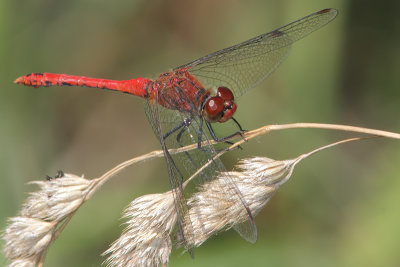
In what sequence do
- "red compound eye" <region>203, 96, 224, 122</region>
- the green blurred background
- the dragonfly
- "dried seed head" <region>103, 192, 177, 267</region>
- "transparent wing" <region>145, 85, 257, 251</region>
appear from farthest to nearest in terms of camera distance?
the green blurred background
"red compound eye" <region>203, 96, 224, 122</region>
the dragonfly
"transparent wing" <region>145, 85, 257, 251</region>
"dried seed head" <region>103, 192, 177, 267</region>

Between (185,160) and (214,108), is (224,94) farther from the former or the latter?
(185,160)

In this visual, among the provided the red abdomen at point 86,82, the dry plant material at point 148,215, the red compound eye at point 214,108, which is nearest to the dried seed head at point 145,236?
the dry plant material at point 148,215

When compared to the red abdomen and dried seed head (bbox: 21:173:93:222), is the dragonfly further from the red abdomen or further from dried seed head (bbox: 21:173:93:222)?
dried seed head (bbox: 21:173:93:222)

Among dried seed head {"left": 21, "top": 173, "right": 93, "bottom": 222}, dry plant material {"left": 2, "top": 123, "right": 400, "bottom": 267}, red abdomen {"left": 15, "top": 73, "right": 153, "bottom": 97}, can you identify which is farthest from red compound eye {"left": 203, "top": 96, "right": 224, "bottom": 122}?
dried seed head {"left": 21, "top": 173, "right": 93, "bottom": 222}

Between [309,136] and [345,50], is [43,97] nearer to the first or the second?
[309,136]

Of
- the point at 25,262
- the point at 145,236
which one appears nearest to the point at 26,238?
the point at 25,262

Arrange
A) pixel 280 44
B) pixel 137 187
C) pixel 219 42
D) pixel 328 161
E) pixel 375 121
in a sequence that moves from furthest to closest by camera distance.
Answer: pixel 219 42 → pixel 375 121 → pixel 137 187 → pixel 328 161 → pixel 280 44

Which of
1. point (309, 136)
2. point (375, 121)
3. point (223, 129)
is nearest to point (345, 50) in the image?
point (375, 121)

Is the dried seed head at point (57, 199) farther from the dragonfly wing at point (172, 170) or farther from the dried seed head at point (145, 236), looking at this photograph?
the dragonfly wing at point (172, 170)
